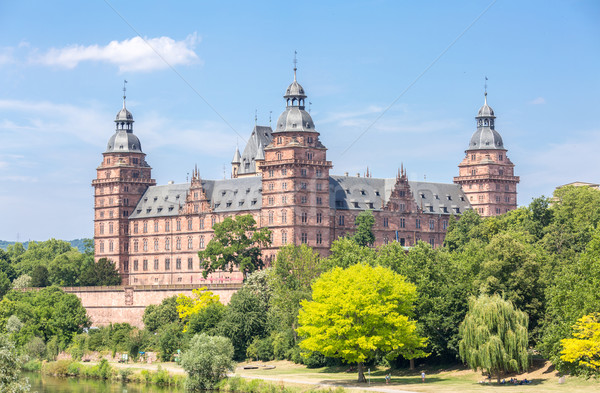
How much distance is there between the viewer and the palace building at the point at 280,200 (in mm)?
138125

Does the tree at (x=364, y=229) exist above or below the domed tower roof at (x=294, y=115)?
below

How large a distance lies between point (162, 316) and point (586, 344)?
209ft

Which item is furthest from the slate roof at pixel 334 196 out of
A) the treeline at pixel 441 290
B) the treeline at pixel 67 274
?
the treeline at pixel 67 274

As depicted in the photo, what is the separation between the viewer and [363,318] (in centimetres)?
8756

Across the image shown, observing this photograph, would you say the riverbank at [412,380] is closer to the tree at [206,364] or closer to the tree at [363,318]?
the tree at [206,364]

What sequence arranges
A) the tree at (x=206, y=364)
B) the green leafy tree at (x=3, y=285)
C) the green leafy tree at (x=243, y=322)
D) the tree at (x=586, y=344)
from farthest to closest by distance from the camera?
1. the green leafy tree at (x=3, y=285)
2. the green leafy tree at (x=243, y=322)
3. the tree at (x=206, y=364)
4. the tree at (x=586, y=344)

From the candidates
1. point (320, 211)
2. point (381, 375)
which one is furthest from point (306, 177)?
point (381, 375)

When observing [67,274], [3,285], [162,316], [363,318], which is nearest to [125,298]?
[162,316]

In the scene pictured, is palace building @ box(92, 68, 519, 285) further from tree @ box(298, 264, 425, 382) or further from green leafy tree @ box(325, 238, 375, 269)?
tree @ box(298, 264, 425, 382)

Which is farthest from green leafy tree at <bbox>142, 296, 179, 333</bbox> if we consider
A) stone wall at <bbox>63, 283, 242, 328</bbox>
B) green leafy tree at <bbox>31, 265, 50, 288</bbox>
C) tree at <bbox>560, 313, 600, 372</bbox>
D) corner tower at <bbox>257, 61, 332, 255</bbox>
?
tree at <bbox>560, 313, 600, 372</bbox>

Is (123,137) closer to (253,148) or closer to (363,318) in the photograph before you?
(253,148)

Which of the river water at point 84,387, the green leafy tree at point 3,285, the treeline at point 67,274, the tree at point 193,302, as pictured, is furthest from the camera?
the green leafy tree at point 3,285

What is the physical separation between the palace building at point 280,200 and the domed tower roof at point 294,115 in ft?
0.41

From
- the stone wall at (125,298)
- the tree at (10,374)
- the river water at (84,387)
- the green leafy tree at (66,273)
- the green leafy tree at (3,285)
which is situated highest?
the green leafy tree at (66,273)
